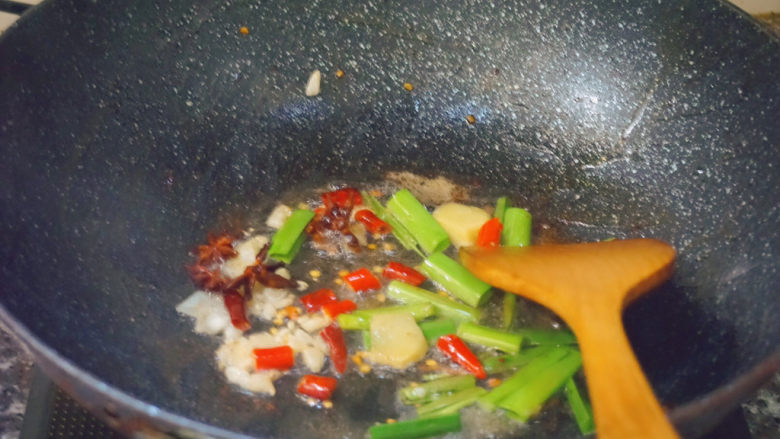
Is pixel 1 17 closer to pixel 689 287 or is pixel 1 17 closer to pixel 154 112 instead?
pixel 154 112

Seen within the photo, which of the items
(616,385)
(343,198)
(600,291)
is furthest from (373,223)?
(616,385)

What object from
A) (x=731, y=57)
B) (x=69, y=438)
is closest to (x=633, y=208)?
(x=731, y=57)

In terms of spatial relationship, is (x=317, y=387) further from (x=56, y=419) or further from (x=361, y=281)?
(x=56, y=419)

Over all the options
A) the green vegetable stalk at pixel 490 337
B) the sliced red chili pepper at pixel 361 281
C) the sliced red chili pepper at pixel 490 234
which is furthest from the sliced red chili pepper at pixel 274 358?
the sliced red chili pepper at pixel 490 234

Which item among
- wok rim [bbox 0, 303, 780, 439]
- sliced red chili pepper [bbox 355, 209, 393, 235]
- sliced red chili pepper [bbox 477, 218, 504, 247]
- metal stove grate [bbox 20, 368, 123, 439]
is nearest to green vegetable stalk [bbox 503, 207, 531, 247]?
sliced red chili pepper [bbox 477, 218, 504, 247]

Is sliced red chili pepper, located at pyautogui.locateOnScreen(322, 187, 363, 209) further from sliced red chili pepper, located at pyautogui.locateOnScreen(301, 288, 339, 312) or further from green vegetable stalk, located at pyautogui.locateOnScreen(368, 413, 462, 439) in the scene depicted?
green vegetable stalk, located at pyautogui.locateOnScreen(368, 413, 462, 439)

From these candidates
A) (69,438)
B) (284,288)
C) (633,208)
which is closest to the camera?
(69,438)
